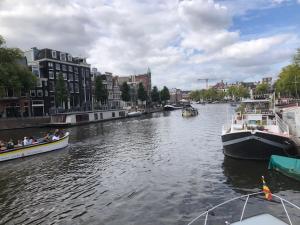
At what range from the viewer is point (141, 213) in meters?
15.4

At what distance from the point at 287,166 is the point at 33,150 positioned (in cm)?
2378

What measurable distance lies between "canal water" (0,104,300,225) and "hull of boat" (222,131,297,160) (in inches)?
32.1

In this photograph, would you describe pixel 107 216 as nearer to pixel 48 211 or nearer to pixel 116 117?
pixel 48 211

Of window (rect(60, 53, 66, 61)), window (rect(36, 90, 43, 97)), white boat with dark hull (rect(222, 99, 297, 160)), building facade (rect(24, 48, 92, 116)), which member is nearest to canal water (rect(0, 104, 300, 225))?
white boat with dark hull (rect(222, 99, 297, 160))

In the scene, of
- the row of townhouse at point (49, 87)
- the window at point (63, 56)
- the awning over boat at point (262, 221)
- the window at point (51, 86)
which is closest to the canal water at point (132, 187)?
the awning over boat at point (262, 221)

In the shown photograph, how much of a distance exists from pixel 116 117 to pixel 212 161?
72464mm

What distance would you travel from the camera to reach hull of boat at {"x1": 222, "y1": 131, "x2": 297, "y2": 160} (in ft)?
77.8

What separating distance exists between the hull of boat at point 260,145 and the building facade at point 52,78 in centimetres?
6415

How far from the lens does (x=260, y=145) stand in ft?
78.6

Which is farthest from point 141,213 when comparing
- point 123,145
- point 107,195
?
point 123,145

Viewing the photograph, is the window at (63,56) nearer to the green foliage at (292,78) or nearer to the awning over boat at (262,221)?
the green foliage at (292,78)

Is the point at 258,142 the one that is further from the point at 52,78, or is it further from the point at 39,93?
the point at 52,78

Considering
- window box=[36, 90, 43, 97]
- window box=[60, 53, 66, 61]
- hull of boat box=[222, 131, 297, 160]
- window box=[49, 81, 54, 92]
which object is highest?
window box=[60, 53, 66, 61]

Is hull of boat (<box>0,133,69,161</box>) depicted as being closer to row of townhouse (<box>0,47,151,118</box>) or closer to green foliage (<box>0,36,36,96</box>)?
green foliage (<box>0,36,36,96</box>)
